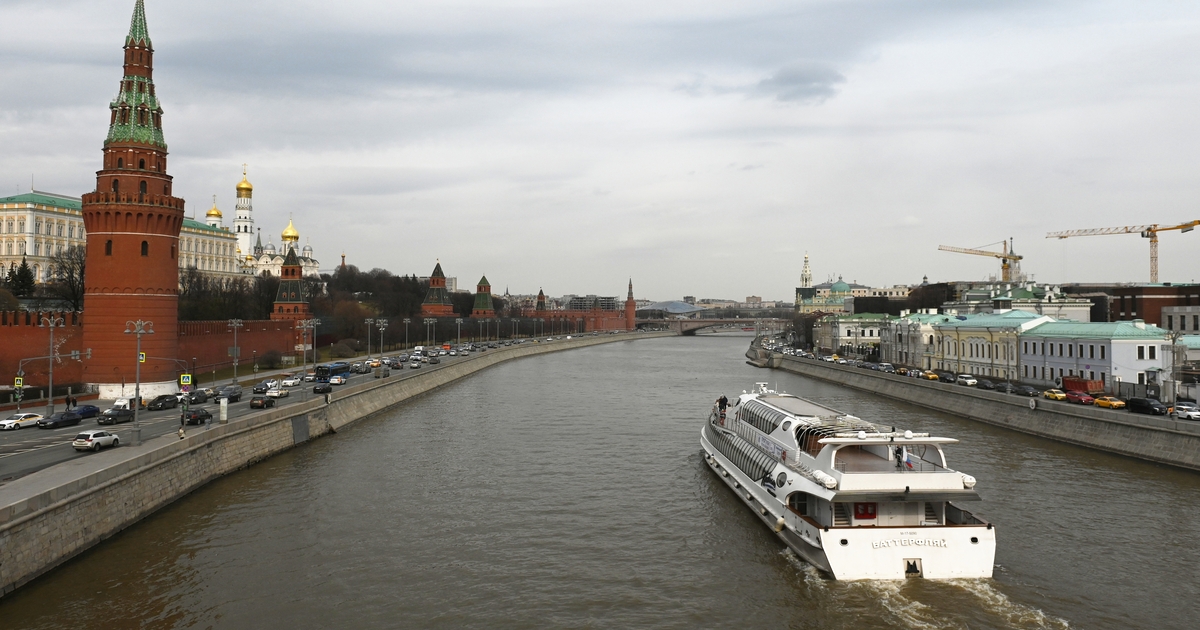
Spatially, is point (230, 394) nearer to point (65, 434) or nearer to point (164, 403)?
point (164, 403)

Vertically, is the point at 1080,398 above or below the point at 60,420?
below

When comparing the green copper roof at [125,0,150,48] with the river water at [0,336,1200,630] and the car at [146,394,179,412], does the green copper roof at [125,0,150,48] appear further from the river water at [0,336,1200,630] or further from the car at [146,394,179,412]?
the river water at [0,336,1200,630]

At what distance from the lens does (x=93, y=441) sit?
2691 cm

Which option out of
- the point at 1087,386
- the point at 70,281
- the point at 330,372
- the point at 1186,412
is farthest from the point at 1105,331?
the point at 70,281

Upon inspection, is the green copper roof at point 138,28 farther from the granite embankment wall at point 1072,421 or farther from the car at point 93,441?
the granite embankment wall at point 1072,421

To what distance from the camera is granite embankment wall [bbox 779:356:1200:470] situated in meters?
31.8

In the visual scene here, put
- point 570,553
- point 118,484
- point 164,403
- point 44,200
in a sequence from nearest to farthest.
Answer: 1. point 570,553
2. point 118,484
3. point 164,403
4. point 44,200

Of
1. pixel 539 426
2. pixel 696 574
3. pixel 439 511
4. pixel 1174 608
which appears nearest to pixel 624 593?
pixel 696 574

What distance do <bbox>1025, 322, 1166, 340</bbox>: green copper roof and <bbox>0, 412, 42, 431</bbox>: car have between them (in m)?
53.8

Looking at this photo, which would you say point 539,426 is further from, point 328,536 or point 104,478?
point 104,478

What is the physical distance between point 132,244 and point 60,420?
50.9 feet

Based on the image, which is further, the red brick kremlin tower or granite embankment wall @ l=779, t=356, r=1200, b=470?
the red brick kremlin tower

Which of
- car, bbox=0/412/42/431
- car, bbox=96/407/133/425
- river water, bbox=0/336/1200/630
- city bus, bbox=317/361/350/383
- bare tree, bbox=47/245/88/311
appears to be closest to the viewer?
river water, bbox=0/336/1200/630

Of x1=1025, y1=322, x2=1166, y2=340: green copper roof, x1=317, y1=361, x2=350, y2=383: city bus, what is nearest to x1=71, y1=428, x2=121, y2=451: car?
x1=317, y1=361, x2=350, y2=383: city bus
